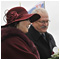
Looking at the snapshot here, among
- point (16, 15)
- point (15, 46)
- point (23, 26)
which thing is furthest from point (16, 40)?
point (16, 15)

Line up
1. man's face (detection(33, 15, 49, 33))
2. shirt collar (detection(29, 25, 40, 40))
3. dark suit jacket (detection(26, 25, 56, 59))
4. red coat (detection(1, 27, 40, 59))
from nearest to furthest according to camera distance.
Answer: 1. red coat (detection(1, 27, 40, 59))
2. dark suit jacket (detection(26, 25, 56, 59))
3. shirt collar (detection(29, 25, 40, 40))
4. man's face (detection(33, 15, 49, 33))

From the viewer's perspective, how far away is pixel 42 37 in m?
2.27

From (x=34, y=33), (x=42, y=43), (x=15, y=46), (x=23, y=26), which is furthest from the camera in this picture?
(x=34, y=33)

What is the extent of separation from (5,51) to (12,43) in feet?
0.32

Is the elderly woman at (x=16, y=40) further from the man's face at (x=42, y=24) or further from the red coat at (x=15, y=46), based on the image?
the man's face at (x=42, y=24)

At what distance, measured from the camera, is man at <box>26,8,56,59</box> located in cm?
210

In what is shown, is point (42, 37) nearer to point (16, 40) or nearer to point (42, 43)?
point (42, 43)

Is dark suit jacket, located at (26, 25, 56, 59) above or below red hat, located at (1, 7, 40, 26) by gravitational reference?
below

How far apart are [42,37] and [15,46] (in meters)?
0.91

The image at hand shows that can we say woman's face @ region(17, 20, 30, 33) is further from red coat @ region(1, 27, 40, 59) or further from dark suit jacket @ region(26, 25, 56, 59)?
dark suit jacket @ region(26, 25, 56, 59)

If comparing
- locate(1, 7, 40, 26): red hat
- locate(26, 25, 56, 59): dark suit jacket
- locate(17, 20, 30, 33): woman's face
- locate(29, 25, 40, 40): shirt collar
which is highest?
locate(1, 7, 40, 26): red hat

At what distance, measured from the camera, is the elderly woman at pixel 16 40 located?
1414mm

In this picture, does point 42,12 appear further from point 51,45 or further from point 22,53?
point 22,53

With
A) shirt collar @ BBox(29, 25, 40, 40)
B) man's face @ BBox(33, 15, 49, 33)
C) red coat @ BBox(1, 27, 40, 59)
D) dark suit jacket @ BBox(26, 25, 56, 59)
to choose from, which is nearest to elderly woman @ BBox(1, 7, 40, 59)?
red coat @ BBox(1, 27, 40, 59)
